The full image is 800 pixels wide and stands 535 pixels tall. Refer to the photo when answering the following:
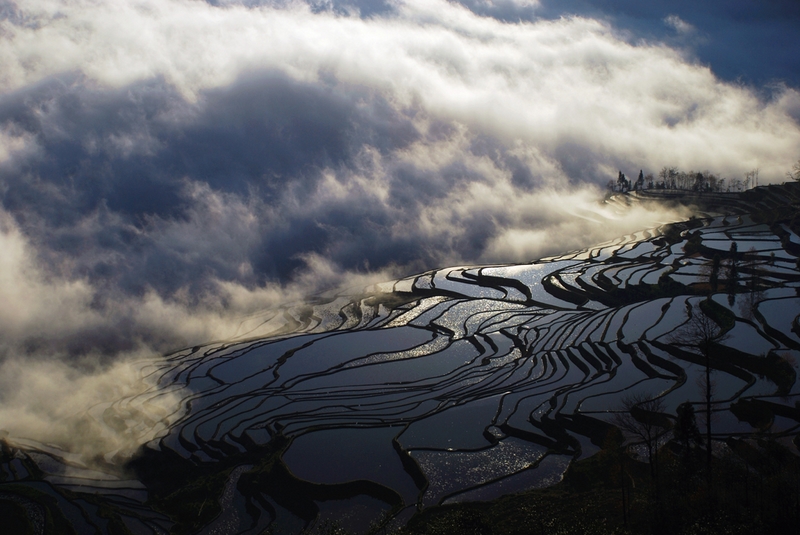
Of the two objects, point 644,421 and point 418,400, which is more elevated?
point 644,421

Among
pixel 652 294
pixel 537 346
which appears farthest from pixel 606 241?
pixel 537 346

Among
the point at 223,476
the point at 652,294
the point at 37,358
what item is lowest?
the point at 37,358

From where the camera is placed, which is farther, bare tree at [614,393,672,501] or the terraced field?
the terraced field

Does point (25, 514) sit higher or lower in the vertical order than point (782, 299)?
lower

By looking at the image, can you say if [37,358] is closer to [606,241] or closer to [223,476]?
[223,476]

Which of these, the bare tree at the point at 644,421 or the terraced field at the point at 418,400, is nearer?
the bare tree at the point at 644,421

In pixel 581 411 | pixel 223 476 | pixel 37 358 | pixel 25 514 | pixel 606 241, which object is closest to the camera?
pixel 25 514

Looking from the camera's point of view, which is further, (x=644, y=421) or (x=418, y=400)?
(x=418, y=400)

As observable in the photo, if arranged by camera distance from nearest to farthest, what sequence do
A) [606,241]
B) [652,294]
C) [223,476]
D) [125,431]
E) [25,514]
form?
1. [25,514]
2. [223,476]
3. [125,431]
4. [652,294]
5. [606,241]
